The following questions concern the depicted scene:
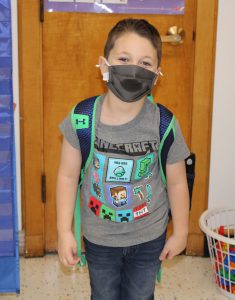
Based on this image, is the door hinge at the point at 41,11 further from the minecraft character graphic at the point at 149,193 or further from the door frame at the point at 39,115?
the minecraft character graphic at the point at 149,193

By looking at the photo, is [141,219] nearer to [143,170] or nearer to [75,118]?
[143,170]

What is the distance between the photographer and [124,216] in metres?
1.36

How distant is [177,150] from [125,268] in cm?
41

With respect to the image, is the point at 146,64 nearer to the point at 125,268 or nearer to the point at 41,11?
the point at 125,268

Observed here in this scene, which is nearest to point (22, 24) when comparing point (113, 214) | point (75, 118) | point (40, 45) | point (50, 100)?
point (40, 45)

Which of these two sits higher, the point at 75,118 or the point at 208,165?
the point at 75,118

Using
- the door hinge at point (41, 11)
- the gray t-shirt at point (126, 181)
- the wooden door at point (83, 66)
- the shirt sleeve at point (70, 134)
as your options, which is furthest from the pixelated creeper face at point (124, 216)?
the door hinge at point (41, 11)

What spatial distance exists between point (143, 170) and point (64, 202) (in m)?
0.25

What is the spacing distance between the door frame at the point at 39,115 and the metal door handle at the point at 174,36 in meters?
0.08

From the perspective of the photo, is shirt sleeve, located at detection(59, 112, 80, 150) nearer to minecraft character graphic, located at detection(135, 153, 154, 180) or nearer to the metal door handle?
minecraft character graphic, located at detection(135, 153, 154, 180)

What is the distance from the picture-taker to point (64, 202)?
1.39 metres

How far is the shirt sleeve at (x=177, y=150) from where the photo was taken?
1359 mm

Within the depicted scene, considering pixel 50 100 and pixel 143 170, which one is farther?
pixel 50 100

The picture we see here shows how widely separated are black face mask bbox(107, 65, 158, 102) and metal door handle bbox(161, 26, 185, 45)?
1.00 m
